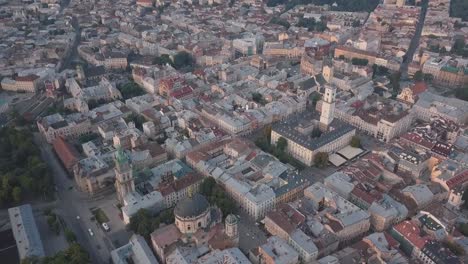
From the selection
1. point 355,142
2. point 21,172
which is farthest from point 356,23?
point 21,172

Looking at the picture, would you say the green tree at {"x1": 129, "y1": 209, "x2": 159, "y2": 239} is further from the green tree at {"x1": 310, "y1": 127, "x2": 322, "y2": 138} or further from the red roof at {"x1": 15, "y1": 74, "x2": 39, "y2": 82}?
the red roof at {"x1": 15, "y1": 74, "x2": 39, "y2": 82}

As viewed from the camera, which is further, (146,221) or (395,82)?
(395,82)

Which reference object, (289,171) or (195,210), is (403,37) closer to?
(289,171)

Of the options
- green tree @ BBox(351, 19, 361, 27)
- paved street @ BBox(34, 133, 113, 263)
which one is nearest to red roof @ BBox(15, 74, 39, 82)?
paved street @ BBox(34, 133, 113, 263)

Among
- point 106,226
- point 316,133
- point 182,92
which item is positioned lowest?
point 106,226

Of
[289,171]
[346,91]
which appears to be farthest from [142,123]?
[346,91]

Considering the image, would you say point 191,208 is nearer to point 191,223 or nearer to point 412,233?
point 191,223
